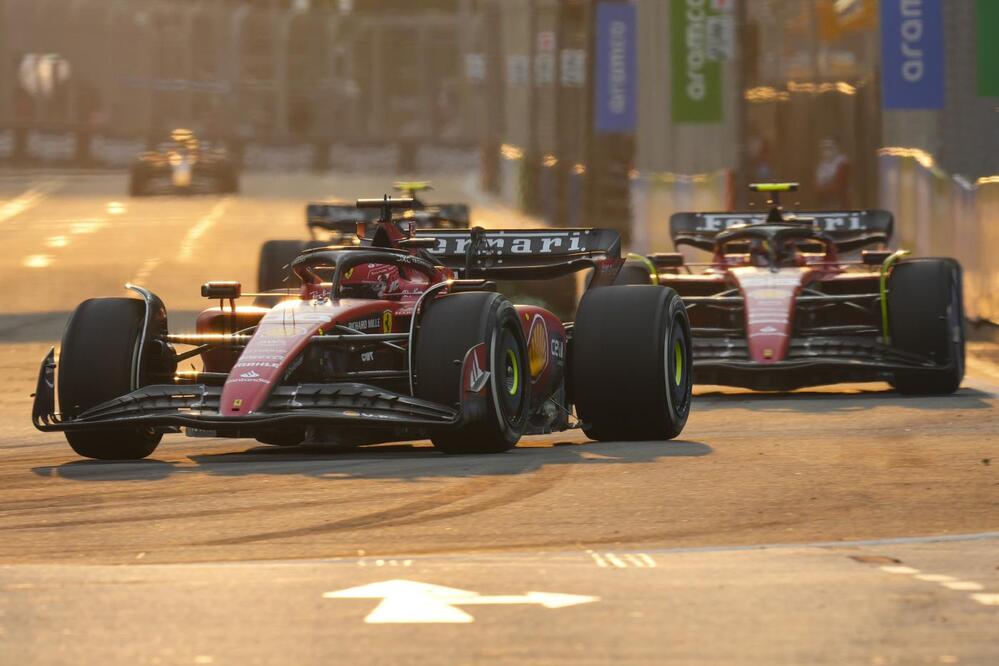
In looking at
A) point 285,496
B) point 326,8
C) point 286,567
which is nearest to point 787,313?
point 285,496

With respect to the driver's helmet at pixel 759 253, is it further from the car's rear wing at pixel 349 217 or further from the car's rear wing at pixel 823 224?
the car's rear wing at pixel 349 217

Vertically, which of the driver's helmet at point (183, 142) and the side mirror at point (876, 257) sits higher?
the driver's helmet at point (183, 142)

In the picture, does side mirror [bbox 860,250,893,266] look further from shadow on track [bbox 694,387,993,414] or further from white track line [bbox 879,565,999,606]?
white track line [bbox 879,565,999,606]

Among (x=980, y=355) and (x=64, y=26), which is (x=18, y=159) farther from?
(x=980, y=355)

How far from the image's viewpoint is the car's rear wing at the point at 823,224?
19484 millimetres

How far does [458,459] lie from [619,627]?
5134 millimetres

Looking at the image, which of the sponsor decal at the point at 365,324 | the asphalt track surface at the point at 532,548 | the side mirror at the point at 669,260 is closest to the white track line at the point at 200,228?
the side mirror at the point at 669,260

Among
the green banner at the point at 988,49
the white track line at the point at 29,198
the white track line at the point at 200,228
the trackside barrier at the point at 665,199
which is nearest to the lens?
the green banner at the point at 988,49

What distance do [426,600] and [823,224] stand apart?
523 inches

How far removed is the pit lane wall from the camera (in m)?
22.5

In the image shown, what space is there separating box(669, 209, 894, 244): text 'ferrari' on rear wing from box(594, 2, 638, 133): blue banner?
22.4m

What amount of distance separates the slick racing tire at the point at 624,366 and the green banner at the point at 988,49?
13746 millimetres

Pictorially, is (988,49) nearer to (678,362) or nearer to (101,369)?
(678,362)

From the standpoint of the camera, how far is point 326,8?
119 meters
